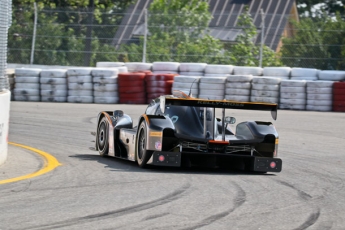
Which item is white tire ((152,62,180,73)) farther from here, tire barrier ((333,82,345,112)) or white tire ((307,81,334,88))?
tire barrier ((333,82,345,112))

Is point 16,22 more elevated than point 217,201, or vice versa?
point 16,22

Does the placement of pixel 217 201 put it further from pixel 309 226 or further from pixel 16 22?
pixel 16 22

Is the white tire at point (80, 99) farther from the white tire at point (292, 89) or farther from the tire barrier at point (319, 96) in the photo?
the tire barrier at point (319, 96)

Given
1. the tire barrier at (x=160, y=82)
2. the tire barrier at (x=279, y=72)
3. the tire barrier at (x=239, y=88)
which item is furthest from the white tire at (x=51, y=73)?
the tire barrier at (x=279, y=72)

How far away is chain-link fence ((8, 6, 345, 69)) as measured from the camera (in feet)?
88.7

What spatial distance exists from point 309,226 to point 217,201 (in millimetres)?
1369

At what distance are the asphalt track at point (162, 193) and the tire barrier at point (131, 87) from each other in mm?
9619

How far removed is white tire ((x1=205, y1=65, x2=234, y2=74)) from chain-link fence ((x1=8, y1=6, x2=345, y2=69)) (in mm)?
1979

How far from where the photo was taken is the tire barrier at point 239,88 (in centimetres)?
2311

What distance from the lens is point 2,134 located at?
10.6m

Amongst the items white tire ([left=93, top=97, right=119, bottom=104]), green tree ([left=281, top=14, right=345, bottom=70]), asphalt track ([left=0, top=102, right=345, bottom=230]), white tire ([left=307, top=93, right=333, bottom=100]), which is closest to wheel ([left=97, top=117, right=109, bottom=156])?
asphalt track ([left=0, top=102, right=345, bottom=230])

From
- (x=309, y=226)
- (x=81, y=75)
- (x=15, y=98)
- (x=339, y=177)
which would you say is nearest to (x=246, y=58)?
(x=81, y=75)

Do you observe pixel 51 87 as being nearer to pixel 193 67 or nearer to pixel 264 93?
pixel 193 67

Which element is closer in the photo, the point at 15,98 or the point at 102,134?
the point at 102,134
